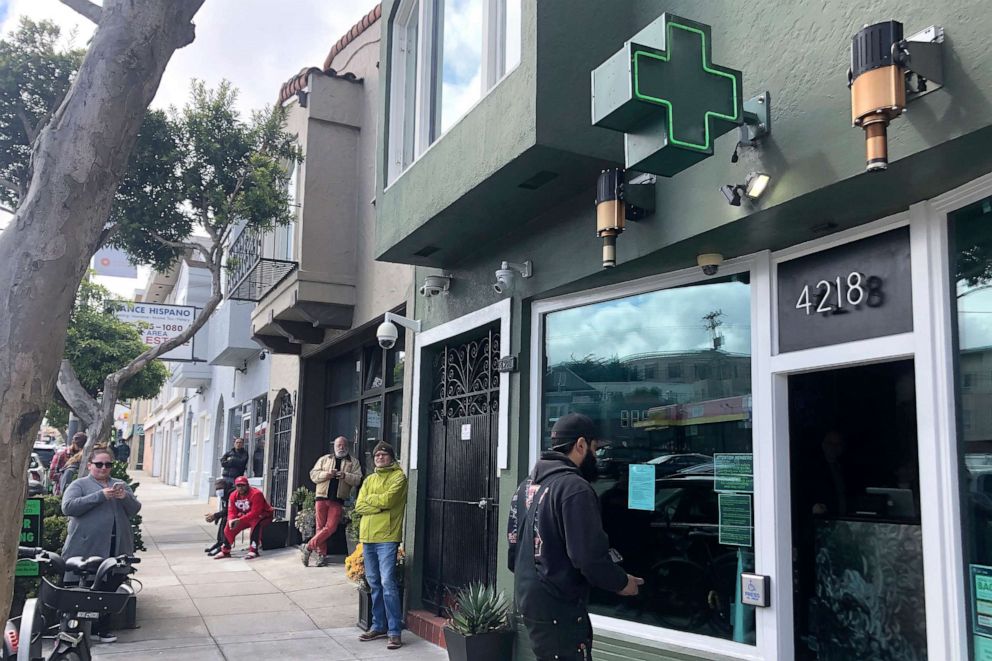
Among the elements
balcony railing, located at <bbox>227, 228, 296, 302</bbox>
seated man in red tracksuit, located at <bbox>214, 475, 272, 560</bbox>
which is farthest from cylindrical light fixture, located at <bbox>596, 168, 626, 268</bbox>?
seated man in red tracksuit, located at <bbox>214, 475, 272, 560</bbox>

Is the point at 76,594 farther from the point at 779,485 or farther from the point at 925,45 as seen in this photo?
the point at 925,45

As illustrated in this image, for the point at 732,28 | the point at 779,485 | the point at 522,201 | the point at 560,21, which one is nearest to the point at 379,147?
the point at 522,201

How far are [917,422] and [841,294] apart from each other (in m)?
0.78

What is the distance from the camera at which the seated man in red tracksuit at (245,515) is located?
500 inches

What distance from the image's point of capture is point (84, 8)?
399 cm

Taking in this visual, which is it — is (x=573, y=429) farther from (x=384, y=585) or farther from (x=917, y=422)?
(x=384, y=585)

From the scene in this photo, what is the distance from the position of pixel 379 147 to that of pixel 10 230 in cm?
572

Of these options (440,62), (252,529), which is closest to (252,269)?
(252,529)

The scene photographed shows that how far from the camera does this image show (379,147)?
8844 mm

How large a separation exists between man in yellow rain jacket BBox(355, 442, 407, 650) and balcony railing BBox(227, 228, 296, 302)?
14.9ft

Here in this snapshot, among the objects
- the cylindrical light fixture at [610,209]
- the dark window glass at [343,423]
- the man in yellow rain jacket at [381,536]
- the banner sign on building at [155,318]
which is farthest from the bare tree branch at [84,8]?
the banner sign on building at [155,318]

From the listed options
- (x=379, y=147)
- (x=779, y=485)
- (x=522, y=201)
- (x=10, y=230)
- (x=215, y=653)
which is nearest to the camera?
(x=10, y=230)

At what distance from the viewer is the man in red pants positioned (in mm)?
11078

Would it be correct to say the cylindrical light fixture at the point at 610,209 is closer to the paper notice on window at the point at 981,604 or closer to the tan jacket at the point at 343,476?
the paper notice on window at the point at 981,604
